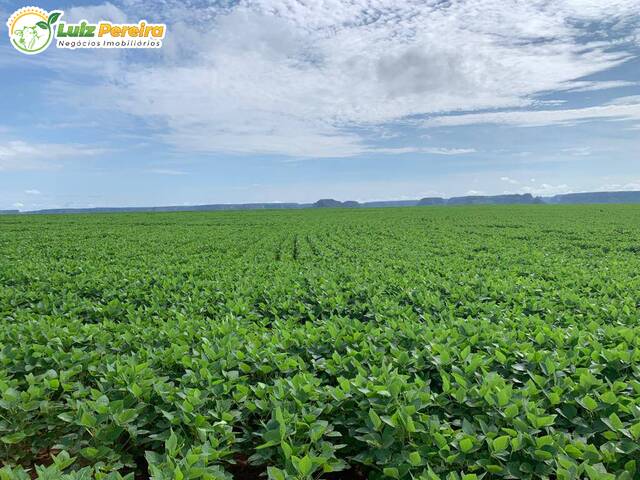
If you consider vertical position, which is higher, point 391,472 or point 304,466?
point 304,466

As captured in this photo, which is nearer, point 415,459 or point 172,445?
point 415,459

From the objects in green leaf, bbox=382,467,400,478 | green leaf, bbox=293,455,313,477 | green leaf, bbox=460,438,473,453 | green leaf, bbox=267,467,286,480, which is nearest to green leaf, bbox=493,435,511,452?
green leaf, bbox=460,438,473,453

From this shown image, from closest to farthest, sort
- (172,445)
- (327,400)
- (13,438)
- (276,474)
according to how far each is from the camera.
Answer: (276,474)
(172,445)
(13,438)
(327,400)

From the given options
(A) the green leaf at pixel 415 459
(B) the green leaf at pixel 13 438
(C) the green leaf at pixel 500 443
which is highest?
(C) the green leaf at pixel 500 443

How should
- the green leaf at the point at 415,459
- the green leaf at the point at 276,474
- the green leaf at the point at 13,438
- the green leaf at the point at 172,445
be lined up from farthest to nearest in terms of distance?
1. the green leaf at the point at 13,438
2. the green leaf at the point at 172,445
3. the green leaf at the point at 415,459
4. the green leaf at the point at 276,474

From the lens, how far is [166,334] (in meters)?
4.55

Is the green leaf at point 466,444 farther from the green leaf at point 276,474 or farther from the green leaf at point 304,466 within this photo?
the green leaf at point 276,474

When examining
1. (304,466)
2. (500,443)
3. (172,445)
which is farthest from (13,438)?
(500,443)

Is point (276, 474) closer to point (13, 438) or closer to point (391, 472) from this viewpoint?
point (391, 472)

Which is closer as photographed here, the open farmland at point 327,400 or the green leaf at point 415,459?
the green leaf at point 415,459

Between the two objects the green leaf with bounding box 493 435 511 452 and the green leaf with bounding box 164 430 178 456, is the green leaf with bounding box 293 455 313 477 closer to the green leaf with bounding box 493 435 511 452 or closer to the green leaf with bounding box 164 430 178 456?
the green leaf with bounding box 164 430 178 456

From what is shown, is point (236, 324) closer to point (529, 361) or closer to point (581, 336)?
point (529, 361)

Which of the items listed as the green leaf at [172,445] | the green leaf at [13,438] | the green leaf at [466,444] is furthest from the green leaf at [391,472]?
the green leaf at [13,438]

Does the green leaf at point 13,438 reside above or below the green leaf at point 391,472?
below
